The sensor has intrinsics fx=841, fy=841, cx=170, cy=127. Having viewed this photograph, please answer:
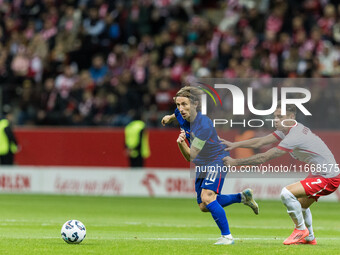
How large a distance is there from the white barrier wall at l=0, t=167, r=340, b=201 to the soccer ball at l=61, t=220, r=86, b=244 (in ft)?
34.9

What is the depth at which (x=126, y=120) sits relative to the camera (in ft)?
78.3

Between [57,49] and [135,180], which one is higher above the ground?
[57,49]

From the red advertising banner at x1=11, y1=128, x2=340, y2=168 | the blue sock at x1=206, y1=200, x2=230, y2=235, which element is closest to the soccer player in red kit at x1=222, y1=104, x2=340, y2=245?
the blue sock at x1=206, y1=200, x2=230, y2=235

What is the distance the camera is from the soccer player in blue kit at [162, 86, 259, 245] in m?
11.7

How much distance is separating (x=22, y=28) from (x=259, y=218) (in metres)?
13.9

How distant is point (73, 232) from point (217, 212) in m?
2.04

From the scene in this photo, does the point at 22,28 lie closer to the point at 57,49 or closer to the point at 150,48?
the point at 57,49

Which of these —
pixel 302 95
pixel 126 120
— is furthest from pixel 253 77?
pixel 126 120

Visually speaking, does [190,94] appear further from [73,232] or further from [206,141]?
[73,232]

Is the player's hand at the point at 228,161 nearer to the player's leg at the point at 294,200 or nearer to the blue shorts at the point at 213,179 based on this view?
the blue shorts at the point at 213,179

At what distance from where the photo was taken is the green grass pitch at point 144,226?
1148 cm

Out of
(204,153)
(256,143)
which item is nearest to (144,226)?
(256,143)

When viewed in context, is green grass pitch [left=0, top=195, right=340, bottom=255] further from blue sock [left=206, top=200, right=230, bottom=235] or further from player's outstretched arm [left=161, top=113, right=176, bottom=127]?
player's outstretched arm [left=161, top=113, right=176, bottom=127]

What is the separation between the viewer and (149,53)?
25438 millimetres
